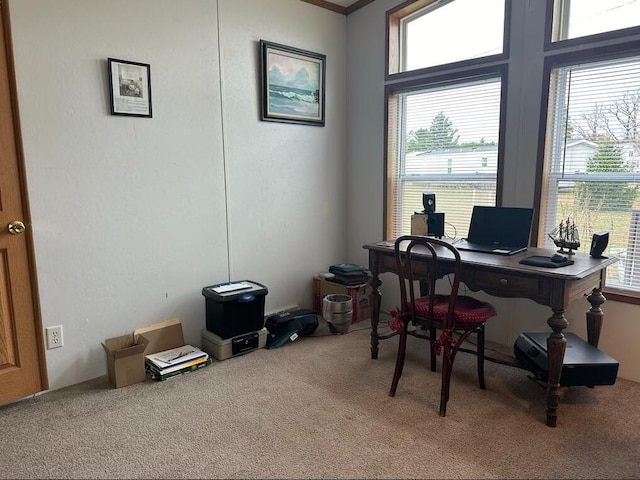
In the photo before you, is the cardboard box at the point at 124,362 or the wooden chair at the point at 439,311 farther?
the cardboard box at the point at 124,362

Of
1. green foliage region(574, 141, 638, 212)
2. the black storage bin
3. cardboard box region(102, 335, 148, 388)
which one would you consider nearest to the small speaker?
green foliage region(574, 141, 638, 212)

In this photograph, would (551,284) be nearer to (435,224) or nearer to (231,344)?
(435,224)

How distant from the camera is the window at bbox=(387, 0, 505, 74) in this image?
298cm

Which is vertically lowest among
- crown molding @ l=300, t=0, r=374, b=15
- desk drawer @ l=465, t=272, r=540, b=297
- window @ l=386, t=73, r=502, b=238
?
desk drawer @ l=465, t=272, r=540, b=297

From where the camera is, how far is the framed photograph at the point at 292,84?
10.9ft

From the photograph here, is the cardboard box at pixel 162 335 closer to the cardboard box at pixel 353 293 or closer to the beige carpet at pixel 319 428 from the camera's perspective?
the beige carpet at pixel 319 428

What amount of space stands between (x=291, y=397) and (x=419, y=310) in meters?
0.86

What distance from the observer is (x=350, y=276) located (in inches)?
141

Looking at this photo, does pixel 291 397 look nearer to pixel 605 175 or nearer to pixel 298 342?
pixel 298 342

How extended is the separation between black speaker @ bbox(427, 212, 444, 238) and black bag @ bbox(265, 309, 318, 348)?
1.09 meters

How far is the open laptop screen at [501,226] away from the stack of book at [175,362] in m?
1.91

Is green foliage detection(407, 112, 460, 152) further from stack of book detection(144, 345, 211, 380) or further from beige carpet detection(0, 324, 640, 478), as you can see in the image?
stack of book detection(144, 345, 211, 380)

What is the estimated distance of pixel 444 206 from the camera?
3.38m

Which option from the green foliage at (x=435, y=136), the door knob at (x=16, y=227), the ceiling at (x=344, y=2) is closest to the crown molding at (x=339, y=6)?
the ceiling at (x=344, y=2)
